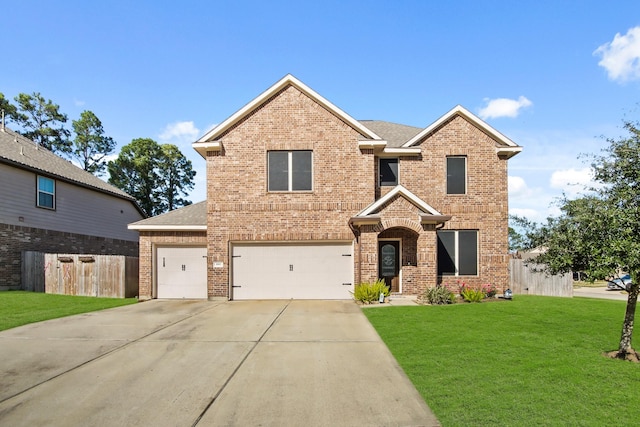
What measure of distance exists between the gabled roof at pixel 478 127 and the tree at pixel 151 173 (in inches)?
1162

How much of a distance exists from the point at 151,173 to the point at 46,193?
809 inches

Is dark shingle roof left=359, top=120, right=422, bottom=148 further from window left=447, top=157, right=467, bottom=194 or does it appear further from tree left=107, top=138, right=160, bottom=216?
tree left=107, top=138, right=160, bottom=216

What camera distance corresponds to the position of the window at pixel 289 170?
47.1 feet

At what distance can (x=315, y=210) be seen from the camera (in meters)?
14.2

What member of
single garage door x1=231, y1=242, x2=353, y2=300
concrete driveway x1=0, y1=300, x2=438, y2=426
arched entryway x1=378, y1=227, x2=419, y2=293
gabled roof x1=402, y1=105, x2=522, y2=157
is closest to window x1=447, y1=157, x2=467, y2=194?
gabled roof x1=402, y1=105, x2=522, y2=157

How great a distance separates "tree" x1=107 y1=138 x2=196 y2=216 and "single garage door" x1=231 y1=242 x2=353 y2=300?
84.0 ft

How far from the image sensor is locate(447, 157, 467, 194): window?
15.2 metres

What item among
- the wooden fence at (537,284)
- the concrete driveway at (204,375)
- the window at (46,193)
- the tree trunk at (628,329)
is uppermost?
the window at (46,193)

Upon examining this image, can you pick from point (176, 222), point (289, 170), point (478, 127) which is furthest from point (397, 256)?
point (176, 222)

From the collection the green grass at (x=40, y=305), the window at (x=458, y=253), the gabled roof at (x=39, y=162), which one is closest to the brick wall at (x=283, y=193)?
the window at (x=458, y=253)

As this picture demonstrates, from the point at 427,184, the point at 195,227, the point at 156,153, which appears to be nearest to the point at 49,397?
the point at 195,227

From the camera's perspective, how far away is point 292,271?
562 inches

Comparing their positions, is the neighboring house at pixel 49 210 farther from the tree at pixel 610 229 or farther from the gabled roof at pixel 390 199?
the tree at pixel 610 229

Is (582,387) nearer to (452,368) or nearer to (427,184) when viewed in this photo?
(452,368)
